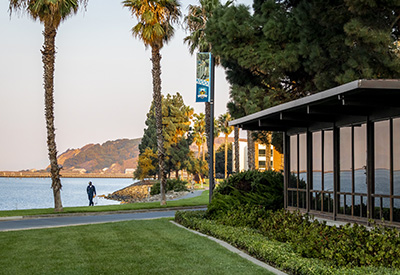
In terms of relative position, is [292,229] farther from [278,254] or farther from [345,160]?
[345,160]

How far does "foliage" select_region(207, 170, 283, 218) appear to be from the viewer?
18.2m

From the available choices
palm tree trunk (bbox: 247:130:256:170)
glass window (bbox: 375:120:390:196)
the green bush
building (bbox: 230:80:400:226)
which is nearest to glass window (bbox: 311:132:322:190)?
building (bbox: 230:80:400:226)

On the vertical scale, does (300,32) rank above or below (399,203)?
above

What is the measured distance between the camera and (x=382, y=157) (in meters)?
12.7

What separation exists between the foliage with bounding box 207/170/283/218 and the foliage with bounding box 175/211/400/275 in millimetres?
2484

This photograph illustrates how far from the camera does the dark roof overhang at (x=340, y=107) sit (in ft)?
33.9

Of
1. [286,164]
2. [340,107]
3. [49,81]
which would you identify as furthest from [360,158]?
[49,81]

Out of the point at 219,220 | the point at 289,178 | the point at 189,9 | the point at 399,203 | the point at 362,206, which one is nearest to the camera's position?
the point at 399,203

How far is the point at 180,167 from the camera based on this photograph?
7975 centimetres

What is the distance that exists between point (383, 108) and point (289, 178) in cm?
644

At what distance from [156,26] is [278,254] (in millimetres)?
23942

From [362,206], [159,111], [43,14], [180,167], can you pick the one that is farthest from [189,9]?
[180,167]

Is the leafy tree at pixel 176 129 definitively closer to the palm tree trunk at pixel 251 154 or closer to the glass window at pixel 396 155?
the palm tree trunk at pixel 251 154

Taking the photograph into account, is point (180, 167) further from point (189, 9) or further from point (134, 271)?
point (134, 271)
